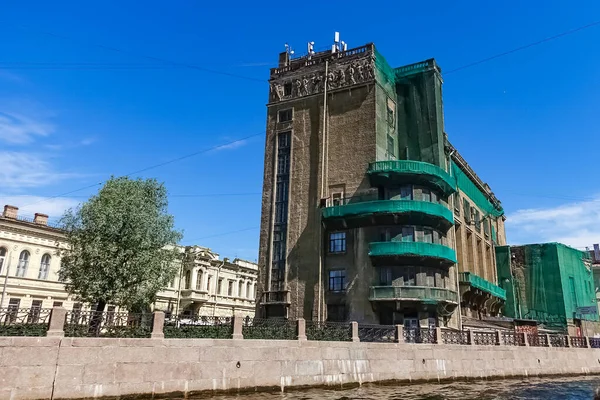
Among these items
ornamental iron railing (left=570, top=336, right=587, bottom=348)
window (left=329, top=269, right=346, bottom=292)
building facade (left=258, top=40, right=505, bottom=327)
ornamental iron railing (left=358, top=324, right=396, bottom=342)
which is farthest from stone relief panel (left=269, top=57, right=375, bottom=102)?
ornamental iron railing (left=570, top=336, right=587, bottom=348)

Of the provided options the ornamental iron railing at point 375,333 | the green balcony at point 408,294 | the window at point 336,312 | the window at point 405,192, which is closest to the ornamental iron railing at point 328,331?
the ornamental iron railing at point 375,333

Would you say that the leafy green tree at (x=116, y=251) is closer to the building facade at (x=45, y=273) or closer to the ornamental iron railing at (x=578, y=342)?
the building facade at (x=45, y=273)

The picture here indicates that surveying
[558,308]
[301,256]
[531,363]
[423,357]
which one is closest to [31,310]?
[423,357]

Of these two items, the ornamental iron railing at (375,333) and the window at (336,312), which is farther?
the window at (336,312)

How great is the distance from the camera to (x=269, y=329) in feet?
67.4

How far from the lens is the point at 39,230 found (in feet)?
125

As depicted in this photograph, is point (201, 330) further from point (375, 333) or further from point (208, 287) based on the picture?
point (208, 287)

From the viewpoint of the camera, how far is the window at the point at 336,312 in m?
35.1

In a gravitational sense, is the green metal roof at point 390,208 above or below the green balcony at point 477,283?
above

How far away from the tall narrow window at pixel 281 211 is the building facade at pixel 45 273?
812 centimetres

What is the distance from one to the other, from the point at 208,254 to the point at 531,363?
31531 millimetres

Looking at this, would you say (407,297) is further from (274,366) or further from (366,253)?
(274,366)

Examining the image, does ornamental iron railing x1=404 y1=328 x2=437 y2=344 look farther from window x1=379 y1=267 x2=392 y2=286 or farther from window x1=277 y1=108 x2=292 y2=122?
window x1=277 y1=108 x2=292 y2=122

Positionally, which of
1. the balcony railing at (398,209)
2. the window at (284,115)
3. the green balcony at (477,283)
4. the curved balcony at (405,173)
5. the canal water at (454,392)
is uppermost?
the window at (284,115)
